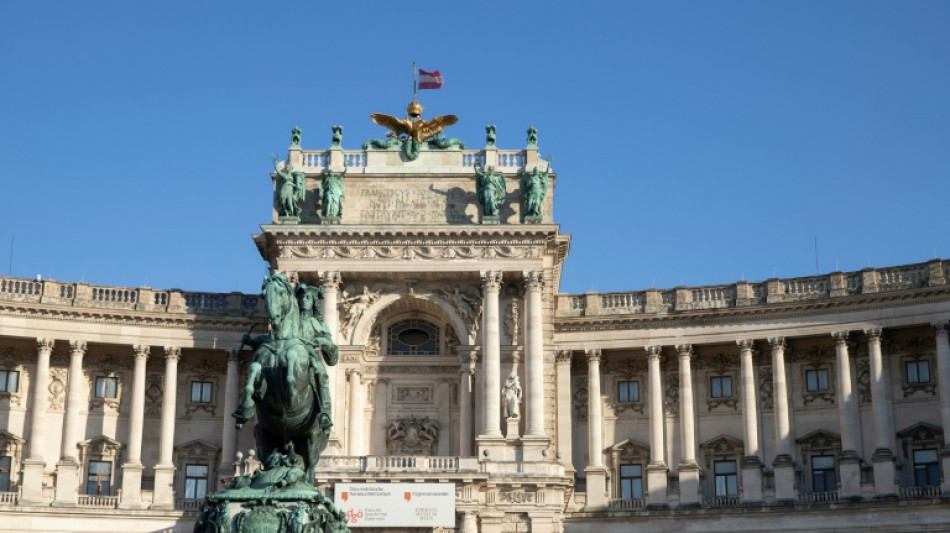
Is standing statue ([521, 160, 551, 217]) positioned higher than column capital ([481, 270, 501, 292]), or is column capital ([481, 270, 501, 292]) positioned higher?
standing statue ([521, 160, 551, 217])

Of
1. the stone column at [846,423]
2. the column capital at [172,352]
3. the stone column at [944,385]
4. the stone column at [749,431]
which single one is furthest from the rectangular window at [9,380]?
the stone column at [944,385]

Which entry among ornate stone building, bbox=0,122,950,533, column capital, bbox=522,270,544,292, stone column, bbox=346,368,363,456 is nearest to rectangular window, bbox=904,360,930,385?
ornate stone building, bbox=0,122,950,533

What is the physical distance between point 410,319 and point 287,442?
130 feet

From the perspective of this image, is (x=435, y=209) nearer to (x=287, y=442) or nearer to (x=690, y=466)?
(x=690, y=466)

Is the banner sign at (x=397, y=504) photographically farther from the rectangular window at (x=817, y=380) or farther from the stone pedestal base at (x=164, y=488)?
the rectangular window at (x=817, y=380)

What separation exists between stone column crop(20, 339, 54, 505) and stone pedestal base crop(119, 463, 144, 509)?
3.47m

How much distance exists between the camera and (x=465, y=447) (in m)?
63.3

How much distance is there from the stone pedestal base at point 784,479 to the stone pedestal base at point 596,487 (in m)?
7.45

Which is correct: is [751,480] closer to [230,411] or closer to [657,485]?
[657,485]

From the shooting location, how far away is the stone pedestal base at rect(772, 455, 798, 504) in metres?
62.9

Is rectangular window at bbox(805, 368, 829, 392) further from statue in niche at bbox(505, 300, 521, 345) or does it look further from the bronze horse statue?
the bronze horse statue

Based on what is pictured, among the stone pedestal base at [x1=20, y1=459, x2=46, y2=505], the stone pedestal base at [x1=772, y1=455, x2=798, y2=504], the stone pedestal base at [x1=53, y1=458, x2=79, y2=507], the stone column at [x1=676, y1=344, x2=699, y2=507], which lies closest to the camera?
the stone pedestal base at [x1=772, y1=455, x2=798, y2=504]

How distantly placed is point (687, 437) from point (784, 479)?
15.3 feet

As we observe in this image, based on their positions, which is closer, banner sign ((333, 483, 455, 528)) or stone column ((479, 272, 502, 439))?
banner sign ((333, 483, 455, 528))
